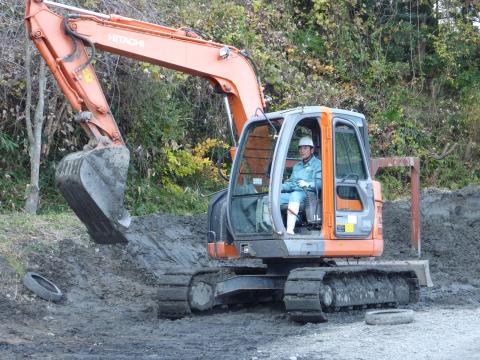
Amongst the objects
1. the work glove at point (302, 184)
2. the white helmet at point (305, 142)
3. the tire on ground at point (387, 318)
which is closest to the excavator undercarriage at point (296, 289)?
the tire on ground at point (387, 318)

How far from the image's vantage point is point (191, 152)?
17.3 metres

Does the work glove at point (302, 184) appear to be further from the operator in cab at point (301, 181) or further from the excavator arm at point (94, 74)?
the excavator arm at point (94, 74)

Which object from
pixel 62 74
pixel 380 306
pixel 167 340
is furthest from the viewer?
pixel 380 306

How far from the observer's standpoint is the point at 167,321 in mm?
10133

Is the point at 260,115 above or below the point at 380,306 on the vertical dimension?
above

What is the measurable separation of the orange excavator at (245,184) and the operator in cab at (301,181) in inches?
2.7

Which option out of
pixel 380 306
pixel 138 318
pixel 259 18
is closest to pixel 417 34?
pixel 259 18

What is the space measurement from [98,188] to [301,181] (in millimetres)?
2283

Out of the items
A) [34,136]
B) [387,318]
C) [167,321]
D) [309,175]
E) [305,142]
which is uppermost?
[34,136]

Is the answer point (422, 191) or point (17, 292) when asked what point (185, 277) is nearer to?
point (17, 292)

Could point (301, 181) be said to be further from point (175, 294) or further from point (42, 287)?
point (42, 287)

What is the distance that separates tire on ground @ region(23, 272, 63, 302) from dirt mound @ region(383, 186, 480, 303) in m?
5.05

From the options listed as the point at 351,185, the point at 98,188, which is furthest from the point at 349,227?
the point at 98,188

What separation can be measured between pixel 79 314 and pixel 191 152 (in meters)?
7.19
